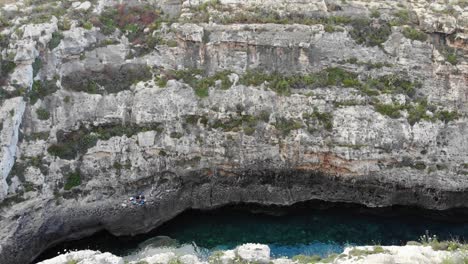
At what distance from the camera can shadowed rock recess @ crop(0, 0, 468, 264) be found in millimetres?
28422

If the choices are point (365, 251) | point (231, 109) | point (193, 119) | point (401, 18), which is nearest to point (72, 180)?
point (193, 119)

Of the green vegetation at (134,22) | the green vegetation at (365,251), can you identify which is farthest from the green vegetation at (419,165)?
the green vegetation at (134,22)

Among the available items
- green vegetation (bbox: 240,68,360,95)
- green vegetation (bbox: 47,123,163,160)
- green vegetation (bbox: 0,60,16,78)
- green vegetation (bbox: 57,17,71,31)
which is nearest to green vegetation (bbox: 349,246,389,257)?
green vegetation (bbox: 240,68,360,95)

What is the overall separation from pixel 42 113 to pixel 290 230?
17.0m

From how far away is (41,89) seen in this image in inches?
1123

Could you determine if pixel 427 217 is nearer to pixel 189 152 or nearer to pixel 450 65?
pixel 450 65

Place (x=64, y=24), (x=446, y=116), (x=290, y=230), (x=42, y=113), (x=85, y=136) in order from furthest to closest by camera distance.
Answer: (x=64, y=24)
(x=446, y=116)
(x=85, y=136)
(x=290, y=230)
(x=42, y=113)

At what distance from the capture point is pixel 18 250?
83.5 feet

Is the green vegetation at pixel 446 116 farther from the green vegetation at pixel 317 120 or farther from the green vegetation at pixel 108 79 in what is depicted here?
the green vegetation at pixel 108 79

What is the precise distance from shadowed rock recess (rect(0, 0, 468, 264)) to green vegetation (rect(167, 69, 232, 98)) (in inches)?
3.0

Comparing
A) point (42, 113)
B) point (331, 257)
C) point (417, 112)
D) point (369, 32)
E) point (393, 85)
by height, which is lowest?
point (331, 257)

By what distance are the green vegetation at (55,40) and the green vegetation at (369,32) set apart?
19.3m

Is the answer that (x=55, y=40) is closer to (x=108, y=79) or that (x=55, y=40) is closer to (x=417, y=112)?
(x=108, y=79)

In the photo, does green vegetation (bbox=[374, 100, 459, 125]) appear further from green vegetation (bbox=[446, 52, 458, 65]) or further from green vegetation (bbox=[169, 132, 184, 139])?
green vegetation (bbox=[169, 132, 184, 139])
